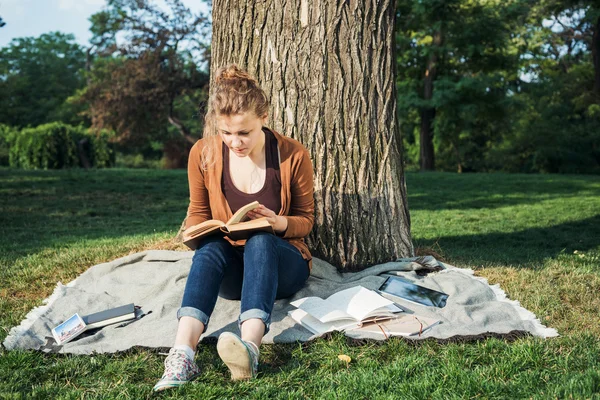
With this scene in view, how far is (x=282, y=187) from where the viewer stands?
12.7 feet

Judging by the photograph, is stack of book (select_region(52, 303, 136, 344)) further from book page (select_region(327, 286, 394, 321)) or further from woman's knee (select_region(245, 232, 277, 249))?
book page (select_region(327, 286, 394, 321))

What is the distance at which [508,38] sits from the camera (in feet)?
70.2

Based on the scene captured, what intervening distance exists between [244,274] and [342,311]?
2.21 feet

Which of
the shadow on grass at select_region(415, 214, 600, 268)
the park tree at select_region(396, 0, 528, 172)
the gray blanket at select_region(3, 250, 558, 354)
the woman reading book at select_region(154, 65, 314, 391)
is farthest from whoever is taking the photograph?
the park tree at select_region(396, 0, 528, 172)

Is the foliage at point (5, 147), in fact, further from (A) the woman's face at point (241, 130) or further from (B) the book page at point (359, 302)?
(B) the book page at point (359, 302)

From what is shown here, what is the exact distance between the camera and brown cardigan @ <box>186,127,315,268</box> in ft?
12.6

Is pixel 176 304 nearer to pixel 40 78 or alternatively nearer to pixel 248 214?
pixel 248 214

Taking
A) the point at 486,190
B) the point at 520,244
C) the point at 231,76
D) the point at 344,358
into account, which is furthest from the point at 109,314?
the point at 486,190

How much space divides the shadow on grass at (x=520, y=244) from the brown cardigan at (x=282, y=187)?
2.17m

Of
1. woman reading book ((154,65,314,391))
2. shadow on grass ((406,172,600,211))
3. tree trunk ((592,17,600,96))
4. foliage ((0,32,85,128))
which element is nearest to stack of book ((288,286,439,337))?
woman reading book ((154,65,314,391))

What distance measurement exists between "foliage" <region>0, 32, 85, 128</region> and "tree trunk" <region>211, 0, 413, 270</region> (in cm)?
3008

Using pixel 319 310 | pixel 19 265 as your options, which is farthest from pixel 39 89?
pixel 319 310

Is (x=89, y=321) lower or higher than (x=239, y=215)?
lower

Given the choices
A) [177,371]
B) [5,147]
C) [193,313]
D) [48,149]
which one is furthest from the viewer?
[5,147]
